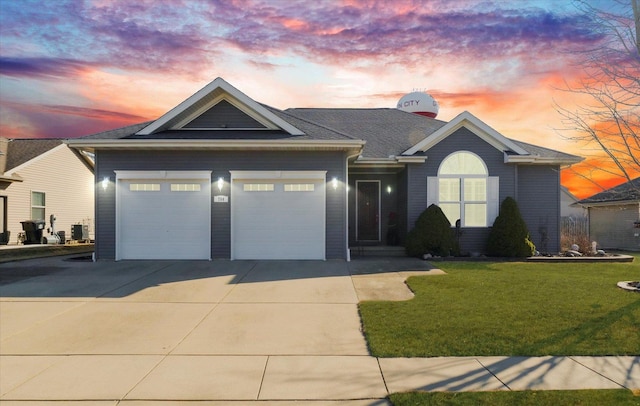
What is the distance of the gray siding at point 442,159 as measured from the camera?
576 inches

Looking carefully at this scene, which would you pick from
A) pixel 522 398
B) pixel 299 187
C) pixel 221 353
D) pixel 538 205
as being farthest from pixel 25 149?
pixel 522 398

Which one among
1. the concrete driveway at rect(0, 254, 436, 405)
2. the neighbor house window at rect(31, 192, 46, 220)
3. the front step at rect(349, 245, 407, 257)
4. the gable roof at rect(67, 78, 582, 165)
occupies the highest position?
the gable roof at rect(67, 78, 582, 165)

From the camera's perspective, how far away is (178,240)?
13320 mm

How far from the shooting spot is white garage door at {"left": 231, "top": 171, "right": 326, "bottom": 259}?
13250 mm

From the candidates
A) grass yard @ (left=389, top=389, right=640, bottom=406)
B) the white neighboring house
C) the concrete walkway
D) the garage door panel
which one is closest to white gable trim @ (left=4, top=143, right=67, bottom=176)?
the white neighboring house

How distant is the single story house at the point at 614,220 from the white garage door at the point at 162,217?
63.9ft

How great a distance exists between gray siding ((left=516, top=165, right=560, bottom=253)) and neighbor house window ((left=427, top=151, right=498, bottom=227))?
151 centimetres

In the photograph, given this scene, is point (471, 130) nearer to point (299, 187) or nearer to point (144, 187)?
point (299, 187)

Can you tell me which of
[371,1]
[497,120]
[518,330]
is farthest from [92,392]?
[497,120]

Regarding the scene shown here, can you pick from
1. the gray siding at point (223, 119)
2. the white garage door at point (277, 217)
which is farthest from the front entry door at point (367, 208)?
the gray siding at point (223, 119)

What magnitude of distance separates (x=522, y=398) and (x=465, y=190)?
37.6ft

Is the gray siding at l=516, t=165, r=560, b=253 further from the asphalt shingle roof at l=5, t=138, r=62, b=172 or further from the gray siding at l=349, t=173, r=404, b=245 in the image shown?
the asphalt shingle roof at l=5, t=138, r=62, b=172

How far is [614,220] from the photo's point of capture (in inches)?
900

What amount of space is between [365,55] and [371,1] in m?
2.32
